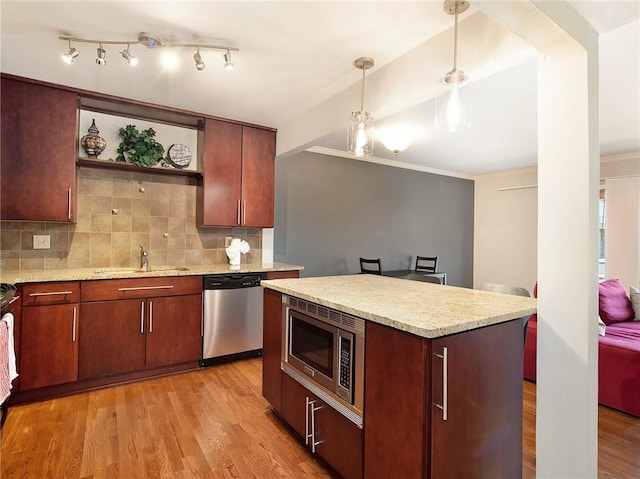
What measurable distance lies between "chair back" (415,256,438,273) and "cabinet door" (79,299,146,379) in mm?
4289

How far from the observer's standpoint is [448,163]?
19.1 feet

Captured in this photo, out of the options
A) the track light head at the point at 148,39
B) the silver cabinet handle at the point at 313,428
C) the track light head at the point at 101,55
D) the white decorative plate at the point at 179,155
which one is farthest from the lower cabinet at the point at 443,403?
Answer: the white decorative plate at the point at 179,155

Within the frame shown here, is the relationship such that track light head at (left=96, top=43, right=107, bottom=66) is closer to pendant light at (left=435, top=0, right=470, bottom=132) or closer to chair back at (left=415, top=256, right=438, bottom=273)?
pendant light at (left=435, top=0, right=470, bottom=132)

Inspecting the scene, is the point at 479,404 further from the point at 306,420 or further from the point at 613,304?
the point at 613,304

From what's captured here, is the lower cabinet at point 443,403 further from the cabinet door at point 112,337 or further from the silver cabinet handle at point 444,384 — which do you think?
the cabinet door at point 112,337

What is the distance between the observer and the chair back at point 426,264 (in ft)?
18.7

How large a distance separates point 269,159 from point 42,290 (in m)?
2.40

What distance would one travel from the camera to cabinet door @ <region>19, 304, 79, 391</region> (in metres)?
2.56

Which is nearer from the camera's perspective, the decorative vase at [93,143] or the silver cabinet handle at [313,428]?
the silver cabinet handle at [313,428]

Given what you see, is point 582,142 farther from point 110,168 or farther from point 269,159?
point 110,168

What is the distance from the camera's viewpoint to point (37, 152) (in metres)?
2.81

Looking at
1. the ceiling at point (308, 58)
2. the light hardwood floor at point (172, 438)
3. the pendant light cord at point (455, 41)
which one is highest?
the ceiling at point (308, 58)

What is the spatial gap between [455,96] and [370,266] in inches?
143

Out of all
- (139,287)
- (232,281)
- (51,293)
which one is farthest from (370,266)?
(51,293)
